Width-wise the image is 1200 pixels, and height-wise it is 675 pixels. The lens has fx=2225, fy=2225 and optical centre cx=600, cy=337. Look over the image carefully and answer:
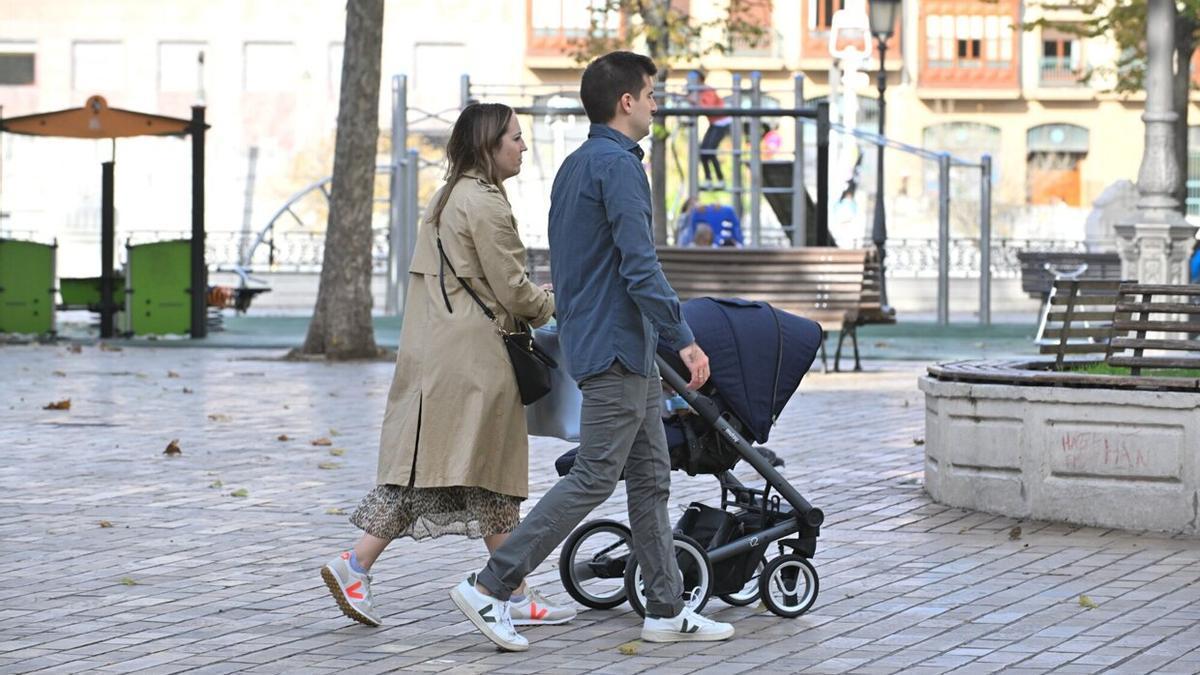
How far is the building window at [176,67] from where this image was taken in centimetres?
6481

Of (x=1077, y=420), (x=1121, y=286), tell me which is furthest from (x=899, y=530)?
(x=1121, y=286)

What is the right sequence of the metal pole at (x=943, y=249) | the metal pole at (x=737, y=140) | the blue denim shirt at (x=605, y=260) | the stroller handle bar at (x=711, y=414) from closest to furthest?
the blue denim shirt at (x=605, y=260), the stroller handle bar at (x=711, y=414), the metal pole at (x=737, y=140), the metal pole at (x=943, y=249)

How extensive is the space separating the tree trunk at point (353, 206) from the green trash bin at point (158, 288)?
11.6 ft

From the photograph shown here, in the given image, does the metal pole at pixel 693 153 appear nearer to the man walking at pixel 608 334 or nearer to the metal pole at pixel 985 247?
the metal pole at pixel 985 247

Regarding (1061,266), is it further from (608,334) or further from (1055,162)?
(1055,162)

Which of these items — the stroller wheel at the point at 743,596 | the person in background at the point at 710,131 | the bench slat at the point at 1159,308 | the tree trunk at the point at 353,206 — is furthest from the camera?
the person in background at the point at 710,131

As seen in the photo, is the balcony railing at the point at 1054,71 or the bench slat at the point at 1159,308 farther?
the balcony railing at the point at 1054,71

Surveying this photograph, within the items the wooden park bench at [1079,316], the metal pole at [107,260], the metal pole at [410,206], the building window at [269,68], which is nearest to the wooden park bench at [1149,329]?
the wooden park bench at [1079,316]

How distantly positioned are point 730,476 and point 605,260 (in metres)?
1.16

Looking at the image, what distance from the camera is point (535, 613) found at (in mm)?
6812

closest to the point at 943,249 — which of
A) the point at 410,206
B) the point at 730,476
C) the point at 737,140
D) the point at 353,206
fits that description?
the point at 737,140

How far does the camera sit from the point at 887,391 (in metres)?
16.9

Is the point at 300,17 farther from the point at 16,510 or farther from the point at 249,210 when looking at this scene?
the point at 16,510

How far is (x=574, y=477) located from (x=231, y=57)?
6013 cm
